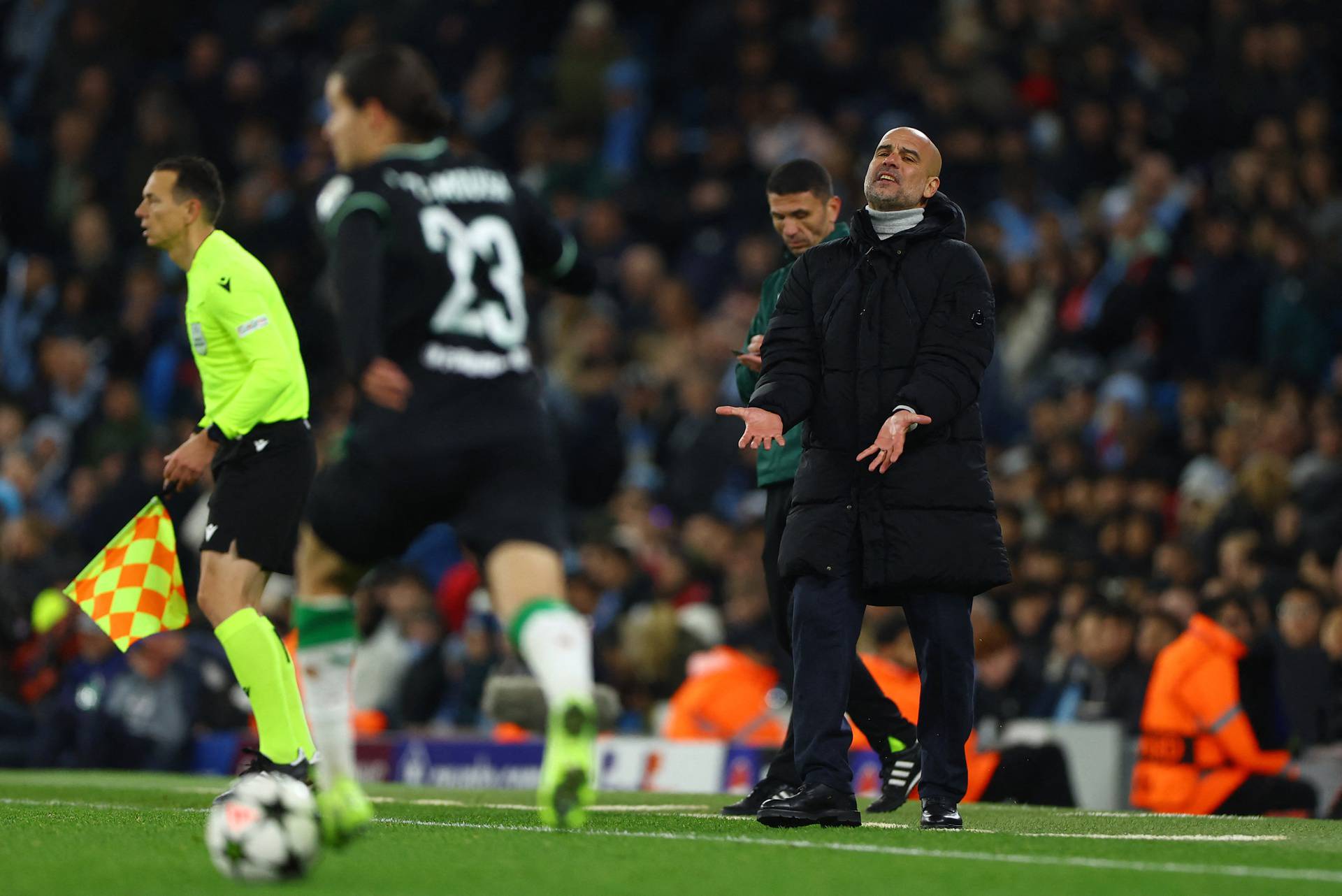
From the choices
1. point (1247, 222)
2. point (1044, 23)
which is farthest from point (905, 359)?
point (1044, 23)

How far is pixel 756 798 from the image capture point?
7547 mm

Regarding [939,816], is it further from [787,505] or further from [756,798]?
[787,505]

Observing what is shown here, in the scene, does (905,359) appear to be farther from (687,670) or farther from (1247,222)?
(1247,222)

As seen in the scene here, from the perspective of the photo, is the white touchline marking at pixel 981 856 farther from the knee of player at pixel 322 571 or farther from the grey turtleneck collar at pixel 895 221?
the grey turtleneck collar at pixel 895 221

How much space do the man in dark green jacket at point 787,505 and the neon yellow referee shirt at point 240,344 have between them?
1.61 metres

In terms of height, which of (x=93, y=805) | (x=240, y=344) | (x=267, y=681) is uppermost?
(x=240, y=344)

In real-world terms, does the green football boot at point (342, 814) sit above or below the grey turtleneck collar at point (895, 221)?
below

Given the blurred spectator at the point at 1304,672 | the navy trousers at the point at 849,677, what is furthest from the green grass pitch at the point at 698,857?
the blurred spectator at the point at 1304,672

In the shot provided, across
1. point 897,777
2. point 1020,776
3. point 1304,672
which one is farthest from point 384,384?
point 1304,672

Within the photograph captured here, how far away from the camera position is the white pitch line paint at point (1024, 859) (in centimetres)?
521

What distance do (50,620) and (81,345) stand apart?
4195mm

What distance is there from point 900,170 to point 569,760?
2494mm

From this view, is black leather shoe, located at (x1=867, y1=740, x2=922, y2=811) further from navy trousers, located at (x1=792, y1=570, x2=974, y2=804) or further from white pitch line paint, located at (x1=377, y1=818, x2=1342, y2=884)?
white pitch line paint, located at (x1=377, y1=818, x2=1342, y2=884)

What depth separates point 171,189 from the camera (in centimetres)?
755
